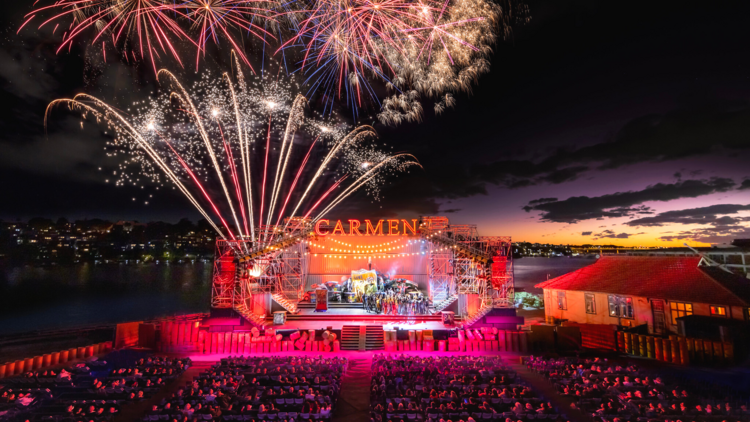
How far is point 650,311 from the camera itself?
64.7ft

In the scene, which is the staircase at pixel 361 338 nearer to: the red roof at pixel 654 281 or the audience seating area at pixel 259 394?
the audience seating area at pixel 259 394

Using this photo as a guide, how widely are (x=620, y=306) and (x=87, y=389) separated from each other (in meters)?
26.6

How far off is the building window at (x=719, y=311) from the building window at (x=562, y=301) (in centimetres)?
805

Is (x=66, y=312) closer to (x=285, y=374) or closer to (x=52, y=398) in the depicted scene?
(x=52, y=398)

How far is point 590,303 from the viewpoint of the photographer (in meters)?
22.9

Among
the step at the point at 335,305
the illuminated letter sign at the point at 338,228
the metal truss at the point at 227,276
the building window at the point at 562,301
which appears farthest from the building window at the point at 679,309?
the metal truss at the point at 227,276

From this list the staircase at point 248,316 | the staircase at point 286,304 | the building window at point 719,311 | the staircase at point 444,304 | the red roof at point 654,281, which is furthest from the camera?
the staircase at point 444,304

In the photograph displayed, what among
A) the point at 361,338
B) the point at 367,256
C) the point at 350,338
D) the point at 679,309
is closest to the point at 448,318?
the point at 361,338

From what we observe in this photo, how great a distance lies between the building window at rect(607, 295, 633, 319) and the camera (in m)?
20.7

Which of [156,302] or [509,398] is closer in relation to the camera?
[509,398]

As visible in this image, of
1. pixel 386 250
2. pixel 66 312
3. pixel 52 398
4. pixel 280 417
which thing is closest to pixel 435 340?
pixel 280 417

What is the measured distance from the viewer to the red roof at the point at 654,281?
17812mm

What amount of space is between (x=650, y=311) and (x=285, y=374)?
20.5m

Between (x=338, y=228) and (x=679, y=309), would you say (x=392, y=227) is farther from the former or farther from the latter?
(x=679, y=309)
